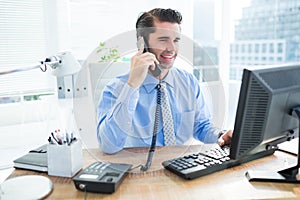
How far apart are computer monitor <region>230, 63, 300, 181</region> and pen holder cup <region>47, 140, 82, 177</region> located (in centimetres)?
47

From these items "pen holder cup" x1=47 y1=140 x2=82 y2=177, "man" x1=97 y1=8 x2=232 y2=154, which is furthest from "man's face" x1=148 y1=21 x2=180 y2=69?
"pen holder cup" x1=47 y1=140 x2=82 y2=177

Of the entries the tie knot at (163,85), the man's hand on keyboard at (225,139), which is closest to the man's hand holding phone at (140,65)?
the tie knot at (163,85)

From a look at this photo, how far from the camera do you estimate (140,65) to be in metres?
1.01

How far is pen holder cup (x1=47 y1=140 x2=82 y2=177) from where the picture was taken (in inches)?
35.2

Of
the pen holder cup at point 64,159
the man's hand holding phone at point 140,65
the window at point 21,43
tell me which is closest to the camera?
the pen holder cup at point 64,159

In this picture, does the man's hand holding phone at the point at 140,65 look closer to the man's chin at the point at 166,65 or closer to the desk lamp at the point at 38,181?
the man's chin at the point at 166,65

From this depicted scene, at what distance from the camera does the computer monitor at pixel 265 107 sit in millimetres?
794

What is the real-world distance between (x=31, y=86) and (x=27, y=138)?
36 centimetres

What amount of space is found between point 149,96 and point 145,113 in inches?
2.7

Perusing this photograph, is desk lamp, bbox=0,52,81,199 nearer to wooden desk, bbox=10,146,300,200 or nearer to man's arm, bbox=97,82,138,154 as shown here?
wooden desk, bbox=10,146,300,200

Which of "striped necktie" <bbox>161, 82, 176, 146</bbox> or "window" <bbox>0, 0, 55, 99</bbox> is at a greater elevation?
"window" <bbox>0, 0, 55, 99</bbox>

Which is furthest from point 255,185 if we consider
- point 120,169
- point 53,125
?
point 53,125

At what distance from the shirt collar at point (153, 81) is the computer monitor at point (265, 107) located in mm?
385

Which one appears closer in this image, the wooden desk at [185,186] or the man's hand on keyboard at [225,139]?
the wooden desk at [185,186]
